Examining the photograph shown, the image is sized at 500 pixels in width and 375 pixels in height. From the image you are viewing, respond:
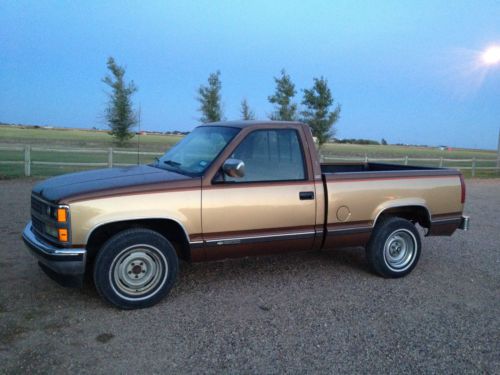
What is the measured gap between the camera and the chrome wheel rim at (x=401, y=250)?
5.41 meters

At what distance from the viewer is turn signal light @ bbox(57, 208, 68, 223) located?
12.6 feet

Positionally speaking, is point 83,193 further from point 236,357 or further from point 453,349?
point 453,349

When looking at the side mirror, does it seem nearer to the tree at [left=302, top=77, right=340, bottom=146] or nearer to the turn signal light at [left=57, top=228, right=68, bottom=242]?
the turn signal light at [left=57, top=228, right=68, bottom=242]

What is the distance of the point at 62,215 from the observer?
12.6ft

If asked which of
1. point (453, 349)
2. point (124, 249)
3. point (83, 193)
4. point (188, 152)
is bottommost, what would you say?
point (453, 349)

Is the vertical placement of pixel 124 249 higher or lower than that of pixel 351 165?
lower

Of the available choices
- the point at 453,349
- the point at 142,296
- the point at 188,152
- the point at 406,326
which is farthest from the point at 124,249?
the point at 453,349

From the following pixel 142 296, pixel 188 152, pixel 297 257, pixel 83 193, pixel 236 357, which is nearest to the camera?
pixel 236 357

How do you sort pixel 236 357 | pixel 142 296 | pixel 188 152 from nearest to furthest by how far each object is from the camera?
pixel 236 357 → pixel 142 296 → pixel 188 152

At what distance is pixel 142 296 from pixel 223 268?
1.53 metres

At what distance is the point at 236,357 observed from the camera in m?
3.38

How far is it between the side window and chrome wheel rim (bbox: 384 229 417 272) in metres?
1.58

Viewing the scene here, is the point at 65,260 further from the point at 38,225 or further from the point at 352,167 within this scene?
the point at 352,167

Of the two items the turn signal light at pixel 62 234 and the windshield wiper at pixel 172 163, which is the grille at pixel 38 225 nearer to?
the turn signal light at pixel 62 234
